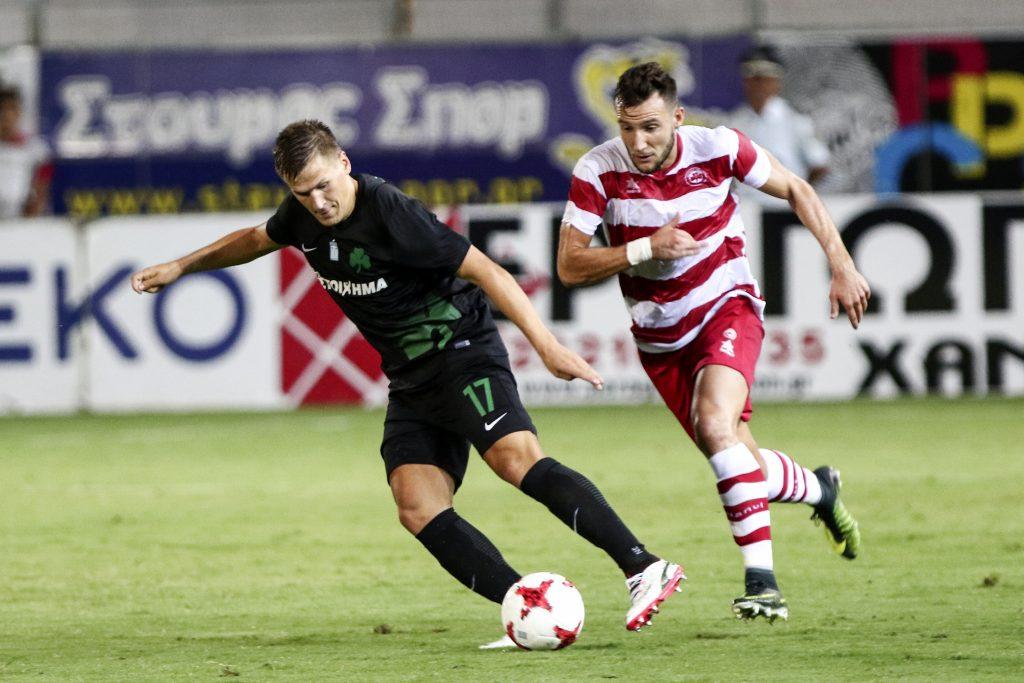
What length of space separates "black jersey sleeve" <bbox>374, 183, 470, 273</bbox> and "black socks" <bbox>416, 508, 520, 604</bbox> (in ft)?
2.69

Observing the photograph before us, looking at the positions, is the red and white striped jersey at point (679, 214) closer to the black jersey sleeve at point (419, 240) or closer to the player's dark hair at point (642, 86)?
the player's dark hair at point (642, 86)

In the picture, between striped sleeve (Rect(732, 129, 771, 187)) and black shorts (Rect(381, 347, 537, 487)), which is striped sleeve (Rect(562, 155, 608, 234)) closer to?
striped sleeve (Rect(732, 129, 771, 187))

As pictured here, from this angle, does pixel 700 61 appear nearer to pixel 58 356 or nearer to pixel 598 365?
pixel 598 365

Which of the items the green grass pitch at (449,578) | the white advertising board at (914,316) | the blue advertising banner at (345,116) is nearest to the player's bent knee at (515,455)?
the green grass pitch at (449,578)

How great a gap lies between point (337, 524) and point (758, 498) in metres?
3.42

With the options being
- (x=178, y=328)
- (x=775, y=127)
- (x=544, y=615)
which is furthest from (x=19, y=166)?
(x=544, y=615)

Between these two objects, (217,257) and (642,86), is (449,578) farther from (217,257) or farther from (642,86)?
(642,86)

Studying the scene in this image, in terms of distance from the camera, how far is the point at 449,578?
294 inches

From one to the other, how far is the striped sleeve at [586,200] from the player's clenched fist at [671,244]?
0.46 metres

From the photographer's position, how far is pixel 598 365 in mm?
15359

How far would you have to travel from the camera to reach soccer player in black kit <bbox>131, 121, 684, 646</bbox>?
225 inches

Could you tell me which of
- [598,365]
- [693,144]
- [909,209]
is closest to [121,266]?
[598,365]

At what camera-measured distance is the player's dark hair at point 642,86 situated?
6230 mm

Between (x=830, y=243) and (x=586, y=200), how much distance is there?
87 centimetres
